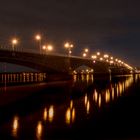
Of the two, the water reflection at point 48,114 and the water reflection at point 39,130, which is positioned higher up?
the water reflection at point 48,114

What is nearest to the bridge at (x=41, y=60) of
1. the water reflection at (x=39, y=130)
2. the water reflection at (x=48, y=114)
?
the water reflection at (x=48, y=114)

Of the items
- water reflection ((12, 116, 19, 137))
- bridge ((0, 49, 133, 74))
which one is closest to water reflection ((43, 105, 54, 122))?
water reflection ((12, 116, 19, 137))

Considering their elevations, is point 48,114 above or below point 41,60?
below

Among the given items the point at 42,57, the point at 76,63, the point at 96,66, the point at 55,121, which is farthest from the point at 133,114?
the point at 96,66

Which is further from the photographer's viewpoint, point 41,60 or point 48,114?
point 41,60

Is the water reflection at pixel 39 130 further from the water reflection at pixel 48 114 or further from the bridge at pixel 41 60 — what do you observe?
the bridge at pixel 41 60

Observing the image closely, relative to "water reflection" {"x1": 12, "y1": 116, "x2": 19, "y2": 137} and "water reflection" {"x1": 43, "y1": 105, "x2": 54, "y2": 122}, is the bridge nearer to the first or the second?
"water reflection" {"x1": 43, "y1": 105, "x2": 54, "y2": 122}

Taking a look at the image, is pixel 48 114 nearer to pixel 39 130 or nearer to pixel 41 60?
pixel 39 130

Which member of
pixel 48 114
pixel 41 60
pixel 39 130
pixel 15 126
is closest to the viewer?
pixel 39 130

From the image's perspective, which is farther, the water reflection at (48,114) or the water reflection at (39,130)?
the water reflection at (48,114)

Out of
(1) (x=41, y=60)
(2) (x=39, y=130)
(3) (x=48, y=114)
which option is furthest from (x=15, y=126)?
(1) (x=41, y=60)

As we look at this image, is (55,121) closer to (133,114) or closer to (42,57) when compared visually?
(133,114)

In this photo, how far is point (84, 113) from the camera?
2331 cm

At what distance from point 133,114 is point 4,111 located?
29.5 ft
